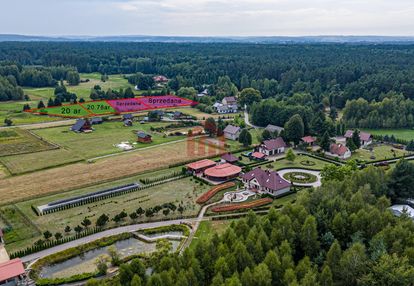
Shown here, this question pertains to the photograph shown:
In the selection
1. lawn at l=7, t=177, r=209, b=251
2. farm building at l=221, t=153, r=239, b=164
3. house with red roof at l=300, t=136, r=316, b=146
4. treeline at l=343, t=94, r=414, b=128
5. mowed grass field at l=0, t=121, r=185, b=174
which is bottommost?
lawn at l=7, t=177, r=209, b=251

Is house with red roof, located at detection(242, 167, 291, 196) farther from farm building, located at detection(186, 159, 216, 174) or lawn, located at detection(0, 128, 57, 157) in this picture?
lawn, located at detection(0, 128, 57, 157)

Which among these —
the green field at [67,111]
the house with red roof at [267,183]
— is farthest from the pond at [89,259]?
the green field at [67,111]

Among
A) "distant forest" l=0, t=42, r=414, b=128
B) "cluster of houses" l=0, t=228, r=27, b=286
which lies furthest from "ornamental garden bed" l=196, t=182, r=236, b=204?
"distant forest" l=0, t=42, r=414, b=128

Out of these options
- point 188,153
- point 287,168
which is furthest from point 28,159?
point 287,168

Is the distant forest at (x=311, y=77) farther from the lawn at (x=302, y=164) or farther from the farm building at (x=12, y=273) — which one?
the farm building at (x=12, y=273)

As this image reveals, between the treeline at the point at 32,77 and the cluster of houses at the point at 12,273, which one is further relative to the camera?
the treeline at the point at 32,77

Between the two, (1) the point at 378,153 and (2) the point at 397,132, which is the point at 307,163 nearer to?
(1) the point at 378,153
